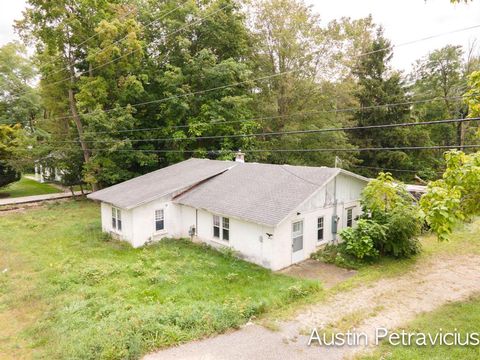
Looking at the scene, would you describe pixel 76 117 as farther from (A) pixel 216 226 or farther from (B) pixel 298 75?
(B) pixel 298 75

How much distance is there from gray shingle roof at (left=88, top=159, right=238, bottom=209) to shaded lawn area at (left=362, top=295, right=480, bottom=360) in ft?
36.8

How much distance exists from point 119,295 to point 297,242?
22.5 ft

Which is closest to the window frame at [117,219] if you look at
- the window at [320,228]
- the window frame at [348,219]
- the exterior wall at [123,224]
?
the exterior wall at [123,224]

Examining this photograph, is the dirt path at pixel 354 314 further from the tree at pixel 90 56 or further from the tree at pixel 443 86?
the tree at pixel 443 86

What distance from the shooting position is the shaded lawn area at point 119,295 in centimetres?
759

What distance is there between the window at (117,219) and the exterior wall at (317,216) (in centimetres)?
835

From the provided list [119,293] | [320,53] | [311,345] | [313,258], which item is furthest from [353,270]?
[320,53]

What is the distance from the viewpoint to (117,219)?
53.7 ft

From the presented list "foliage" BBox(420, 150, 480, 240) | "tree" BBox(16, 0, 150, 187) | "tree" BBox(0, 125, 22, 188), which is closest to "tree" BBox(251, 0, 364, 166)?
"tree" BBox(16, 0, 150, 187)

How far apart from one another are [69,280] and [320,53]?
83.1 feet

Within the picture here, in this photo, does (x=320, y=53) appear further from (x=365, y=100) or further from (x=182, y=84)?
(x=182, y=84)

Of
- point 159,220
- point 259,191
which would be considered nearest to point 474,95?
point 259,191

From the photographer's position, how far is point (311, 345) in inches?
299

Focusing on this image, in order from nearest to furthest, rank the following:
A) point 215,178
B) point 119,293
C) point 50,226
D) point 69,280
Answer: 1. point 119,293
2. point 69,280
3. point 215,178
4. point 50,226
